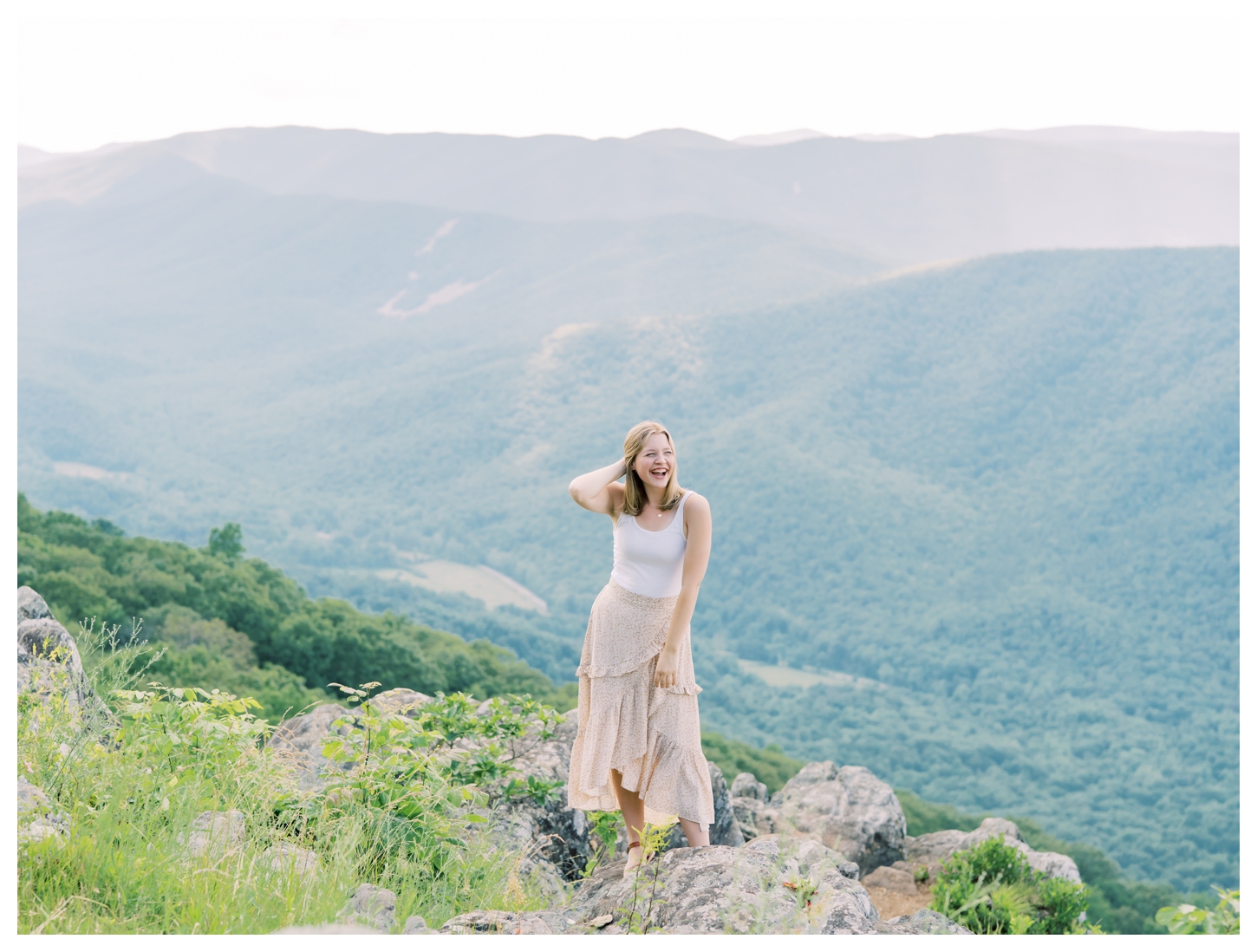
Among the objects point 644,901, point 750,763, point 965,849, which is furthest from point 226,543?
point 644,901

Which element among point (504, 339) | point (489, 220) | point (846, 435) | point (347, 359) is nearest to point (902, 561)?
point (846, 435)

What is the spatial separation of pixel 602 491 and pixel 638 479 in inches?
5.7

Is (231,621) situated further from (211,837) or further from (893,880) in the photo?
(211,837)

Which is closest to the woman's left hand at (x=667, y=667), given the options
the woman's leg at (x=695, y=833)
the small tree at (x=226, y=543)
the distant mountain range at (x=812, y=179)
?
the woman's leg at (x=695, y=833)

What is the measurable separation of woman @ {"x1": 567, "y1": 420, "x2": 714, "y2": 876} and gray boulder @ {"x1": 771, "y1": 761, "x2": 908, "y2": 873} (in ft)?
10.9

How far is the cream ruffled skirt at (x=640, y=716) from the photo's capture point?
136 inches

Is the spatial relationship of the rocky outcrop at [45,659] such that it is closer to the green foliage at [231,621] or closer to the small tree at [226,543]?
the green foliage at [231,621]

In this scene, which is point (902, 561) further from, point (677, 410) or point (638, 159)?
point (638, 159)

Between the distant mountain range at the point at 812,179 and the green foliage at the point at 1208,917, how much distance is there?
424 ft

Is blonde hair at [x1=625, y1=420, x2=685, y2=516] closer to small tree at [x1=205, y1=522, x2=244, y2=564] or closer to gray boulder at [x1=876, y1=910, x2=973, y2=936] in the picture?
gray boulder at [x1=876, y1=910, x2=973, y2=936]

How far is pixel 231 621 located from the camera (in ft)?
41.1

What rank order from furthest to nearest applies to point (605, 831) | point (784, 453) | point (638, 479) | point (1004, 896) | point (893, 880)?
point (784, 453)
point (893, 880)
point (1004, 896)
point (605, 831)
point (638, 479)

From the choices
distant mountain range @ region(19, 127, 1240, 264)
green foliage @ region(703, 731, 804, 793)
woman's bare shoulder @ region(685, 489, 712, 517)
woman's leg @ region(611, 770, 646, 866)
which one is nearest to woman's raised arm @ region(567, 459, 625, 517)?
woman's bare shoulder @ region(685, 489, 712, 517)

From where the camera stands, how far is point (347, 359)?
348 ft
